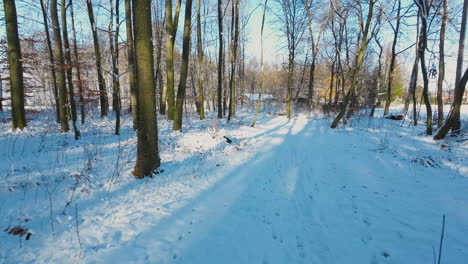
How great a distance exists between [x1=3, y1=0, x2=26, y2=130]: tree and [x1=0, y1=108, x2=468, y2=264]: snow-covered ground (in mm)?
2648

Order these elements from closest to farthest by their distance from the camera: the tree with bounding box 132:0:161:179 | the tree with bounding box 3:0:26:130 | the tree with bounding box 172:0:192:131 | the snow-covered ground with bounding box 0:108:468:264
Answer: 1. the snow-covered ground with bounding box 0:108:468:264
2. the tree with bounding box 132:0:161:179
3. the tree with bounding box 3:0:26:130
4. the tree with bounding box 172:0:192:131

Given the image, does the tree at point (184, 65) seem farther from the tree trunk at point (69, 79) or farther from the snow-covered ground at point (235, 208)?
the tree trunk at point (69, 79)

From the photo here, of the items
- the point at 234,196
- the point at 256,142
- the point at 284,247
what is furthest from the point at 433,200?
the point at 256,142

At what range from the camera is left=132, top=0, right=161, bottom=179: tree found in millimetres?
4137

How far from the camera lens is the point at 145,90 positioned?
4297 millimetres

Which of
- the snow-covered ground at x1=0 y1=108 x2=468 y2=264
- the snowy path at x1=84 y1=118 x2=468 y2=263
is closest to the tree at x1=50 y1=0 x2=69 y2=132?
the snow-covered ground at x1=0 y1=108 x2=468 y2=264

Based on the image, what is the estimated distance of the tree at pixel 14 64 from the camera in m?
7.66

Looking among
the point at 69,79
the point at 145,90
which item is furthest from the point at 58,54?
the point at 145,90

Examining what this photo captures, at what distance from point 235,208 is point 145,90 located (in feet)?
9.86

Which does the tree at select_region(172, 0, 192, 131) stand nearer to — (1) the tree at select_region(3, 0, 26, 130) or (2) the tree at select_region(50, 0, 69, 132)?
(2) the tree at select_region(50, 0, 69, 132)

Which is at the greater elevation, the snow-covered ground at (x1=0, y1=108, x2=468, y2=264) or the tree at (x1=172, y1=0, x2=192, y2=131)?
the tree at (x1=172, y1=0, x2=192, y2=131)

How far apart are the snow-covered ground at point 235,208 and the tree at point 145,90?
1.37ft

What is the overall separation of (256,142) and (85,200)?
6.11 meters

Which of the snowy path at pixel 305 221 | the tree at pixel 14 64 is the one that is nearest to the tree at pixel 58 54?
the tree at pixel 14 64
